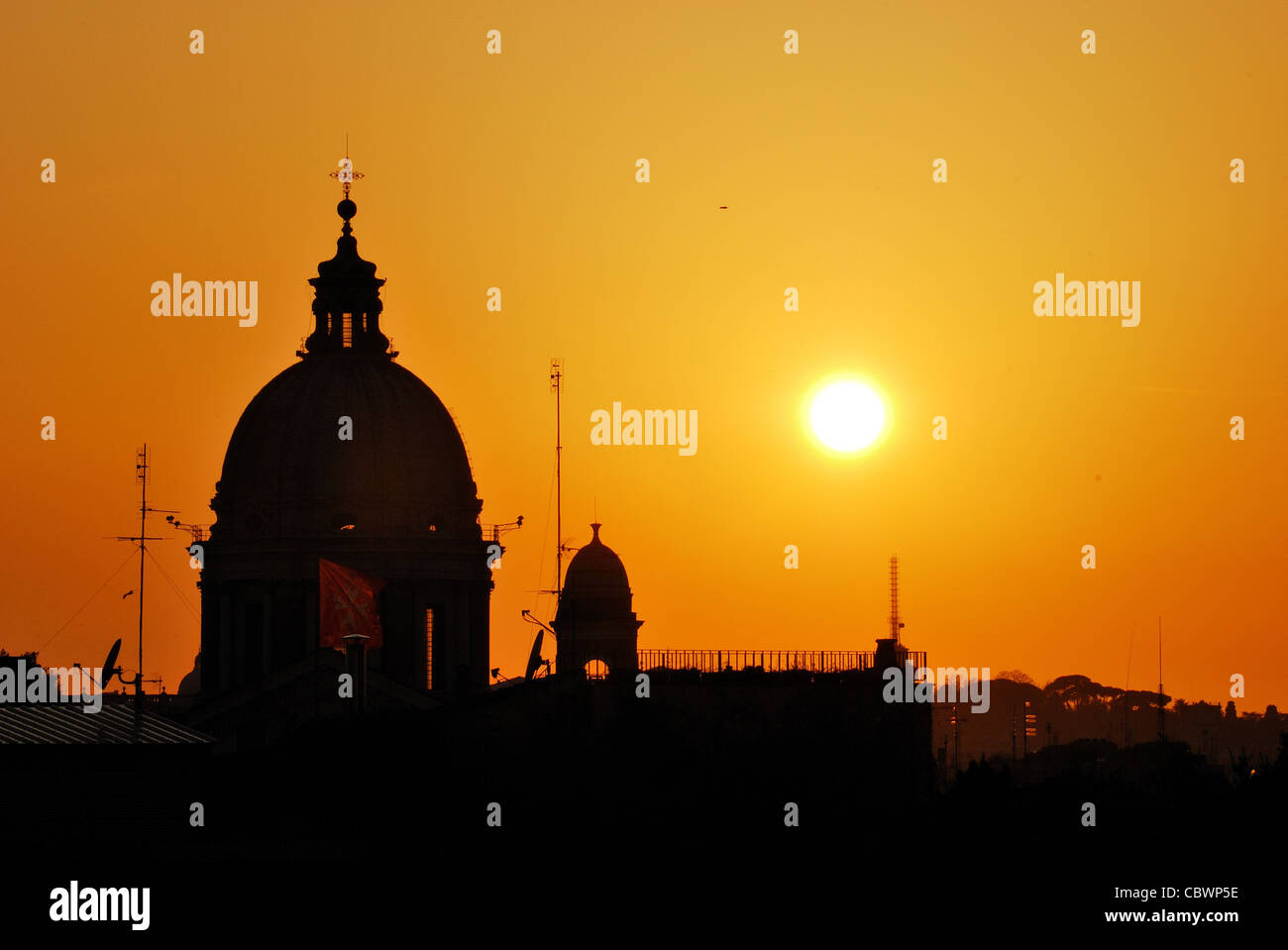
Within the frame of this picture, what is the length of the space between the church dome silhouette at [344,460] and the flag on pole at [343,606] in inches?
513

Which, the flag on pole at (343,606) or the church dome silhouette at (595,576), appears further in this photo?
the church dome silhouette at (595,576)

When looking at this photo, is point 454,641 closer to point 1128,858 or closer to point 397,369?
point 397,369

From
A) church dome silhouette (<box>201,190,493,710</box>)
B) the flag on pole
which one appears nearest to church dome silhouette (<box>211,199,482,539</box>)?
church dome silhouette (<box>201,190,493,710</box>)

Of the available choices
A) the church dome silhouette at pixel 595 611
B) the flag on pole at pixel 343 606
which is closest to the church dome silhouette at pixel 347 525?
the church dome silhouette at pixel 595 611

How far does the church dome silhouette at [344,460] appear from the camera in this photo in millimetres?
123062

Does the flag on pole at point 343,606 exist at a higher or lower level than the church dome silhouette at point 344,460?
lower

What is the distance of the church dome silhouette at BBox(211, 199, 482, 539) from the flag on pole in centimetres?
1304

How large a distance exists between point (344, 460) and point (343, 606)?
16.1m

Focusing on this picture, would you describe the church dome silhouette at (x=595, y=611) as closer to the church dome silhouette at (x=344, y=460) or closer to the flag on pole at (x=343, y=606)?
the church dome silhouette at (x=344, y=460)

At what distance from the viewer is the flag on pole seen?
10744cm

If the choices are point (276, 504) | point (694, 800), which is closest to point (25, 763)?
point (694, 800)

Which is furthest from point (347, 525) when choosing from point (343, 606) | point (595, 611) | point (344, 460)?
point (343, 606)

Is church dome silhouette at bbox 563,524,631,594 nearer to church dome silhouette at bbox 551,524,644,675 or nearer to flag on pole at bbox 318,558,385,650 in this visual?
church dome silhouette at bbox 551,524,644,675
